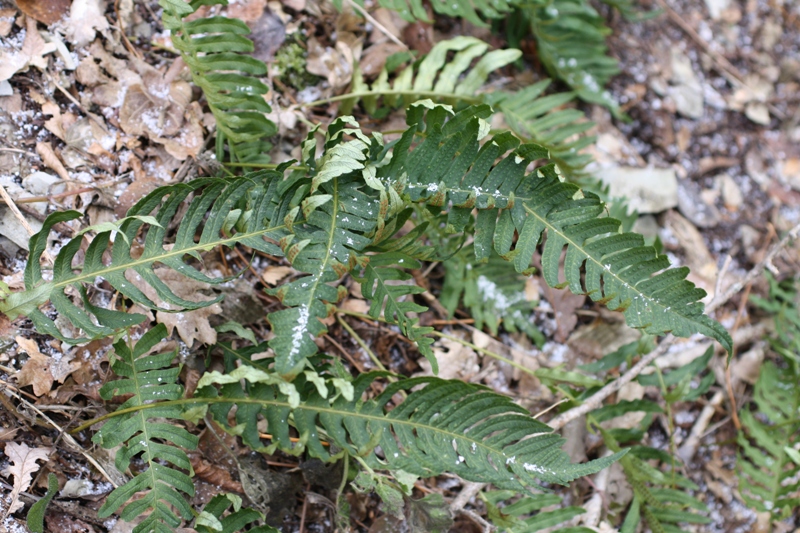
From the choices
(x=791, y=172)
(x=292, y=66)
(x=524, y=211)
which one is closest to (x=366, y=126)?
(x=292, y=66)

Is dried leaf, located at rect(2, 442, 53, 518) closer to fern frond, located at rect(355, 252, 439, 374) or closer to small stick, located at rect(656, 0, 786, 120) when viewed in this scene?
fern frond, located at rect(355, 252, 439, 374)

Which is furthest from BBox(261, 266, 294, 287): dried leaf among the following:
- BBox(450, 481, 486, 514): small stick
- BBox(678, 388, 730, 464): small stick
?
BBox(678, 388, 730, 464): small stick

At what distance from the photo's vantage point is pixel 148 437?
163 centimetres

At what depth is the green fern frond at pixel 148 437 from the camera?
5.15ft

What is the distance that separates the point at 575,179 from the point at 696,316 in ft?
3.28

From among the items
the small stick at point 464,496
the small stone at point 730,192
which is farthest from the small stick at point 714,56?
the small stick at point 464,496

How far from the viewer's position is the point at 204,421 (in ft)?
6.00

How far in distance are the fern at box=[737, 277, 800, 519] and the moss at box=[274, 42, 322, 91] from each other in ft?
7.38

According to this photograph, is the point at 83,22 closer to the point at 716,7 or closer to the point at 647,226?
the point at 647,226

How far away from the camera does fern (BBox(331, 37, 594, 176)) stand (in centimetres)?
244

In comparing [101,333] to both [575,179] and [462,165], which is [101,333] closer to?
[462,165]

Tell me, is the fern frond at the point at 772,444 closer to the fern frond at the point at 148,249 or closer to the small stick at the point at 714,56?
the small stick at the point at 714,56

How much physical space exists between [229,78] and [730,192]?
102 inches

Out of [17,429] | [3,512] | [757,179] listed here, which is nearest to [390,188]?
[17,429]
